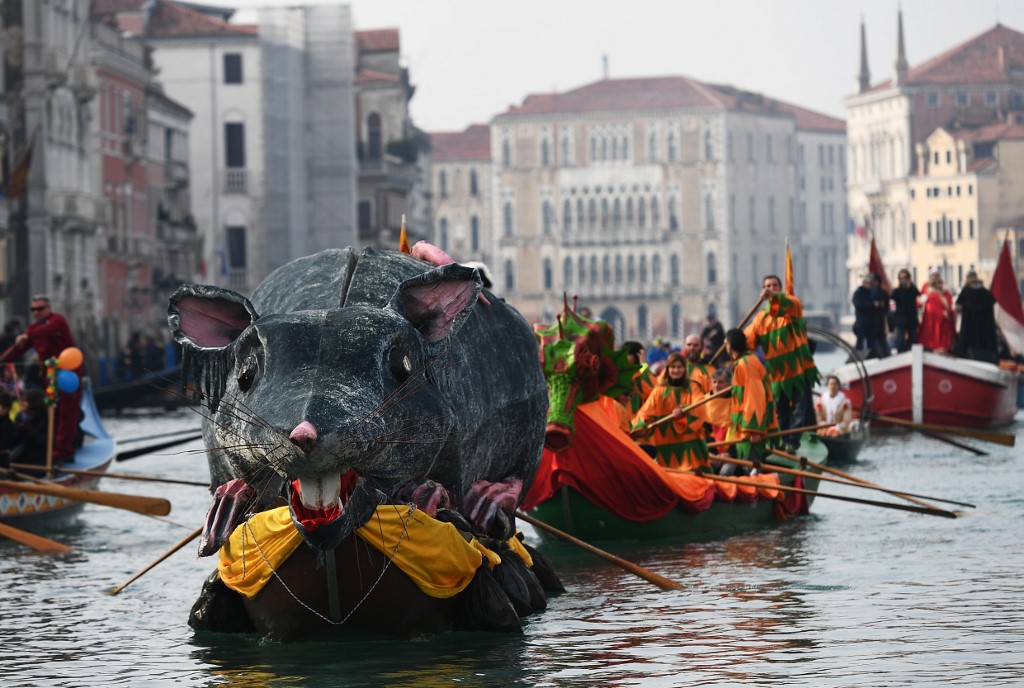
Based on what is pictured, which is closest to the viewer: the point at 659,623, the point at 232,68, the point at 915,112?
the point at 659,623

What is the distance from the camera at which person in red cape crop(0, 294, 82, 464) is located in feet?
70.9

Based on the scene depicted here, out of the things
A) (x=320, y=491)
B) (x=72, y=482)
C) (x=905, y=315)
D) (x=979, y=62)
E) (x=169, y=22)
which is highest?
(x=979, y=62)

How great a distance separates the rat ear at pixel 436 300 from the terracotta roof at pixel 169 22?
72713 millimetres

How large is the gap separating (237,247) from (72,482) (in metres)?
62.3

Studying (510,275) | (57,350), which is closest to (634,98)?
(510,275)

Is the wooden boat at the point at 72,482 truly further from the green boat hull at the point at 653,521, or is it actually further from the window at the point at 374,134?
the window at the point at 374,134

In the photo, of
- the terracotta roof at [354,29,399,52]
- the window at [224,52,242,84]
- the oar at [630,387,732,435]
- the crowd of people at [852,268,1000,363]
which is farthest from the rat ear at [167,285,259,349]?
the terracotta roof at [354,29,399,52]

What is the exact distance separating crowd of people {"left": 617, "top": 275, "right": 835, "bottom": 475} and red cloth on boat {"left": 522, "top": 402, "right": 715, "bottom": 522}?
1.74 ft

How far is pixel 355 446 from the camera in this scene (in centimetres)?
1077

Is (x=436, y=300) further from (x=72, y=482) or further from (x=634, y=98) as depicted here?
(x=634, y=98)

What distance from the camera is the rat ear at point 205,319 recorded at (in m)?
11.7

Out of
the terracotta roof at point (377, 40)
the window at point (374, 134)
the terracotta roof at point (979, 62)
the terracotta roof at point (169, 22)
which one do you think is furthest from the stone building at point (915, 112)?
the terracotta roof at point (169, 22)

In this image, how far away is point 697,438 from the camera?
1847 cm

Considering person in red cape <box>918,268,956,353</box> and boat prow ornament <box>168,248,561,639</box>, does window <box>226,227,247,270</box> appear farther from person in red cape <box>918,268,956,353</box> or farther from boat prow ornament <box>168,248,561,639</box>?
boat prow ornament <box>168,248,561,639</box>
